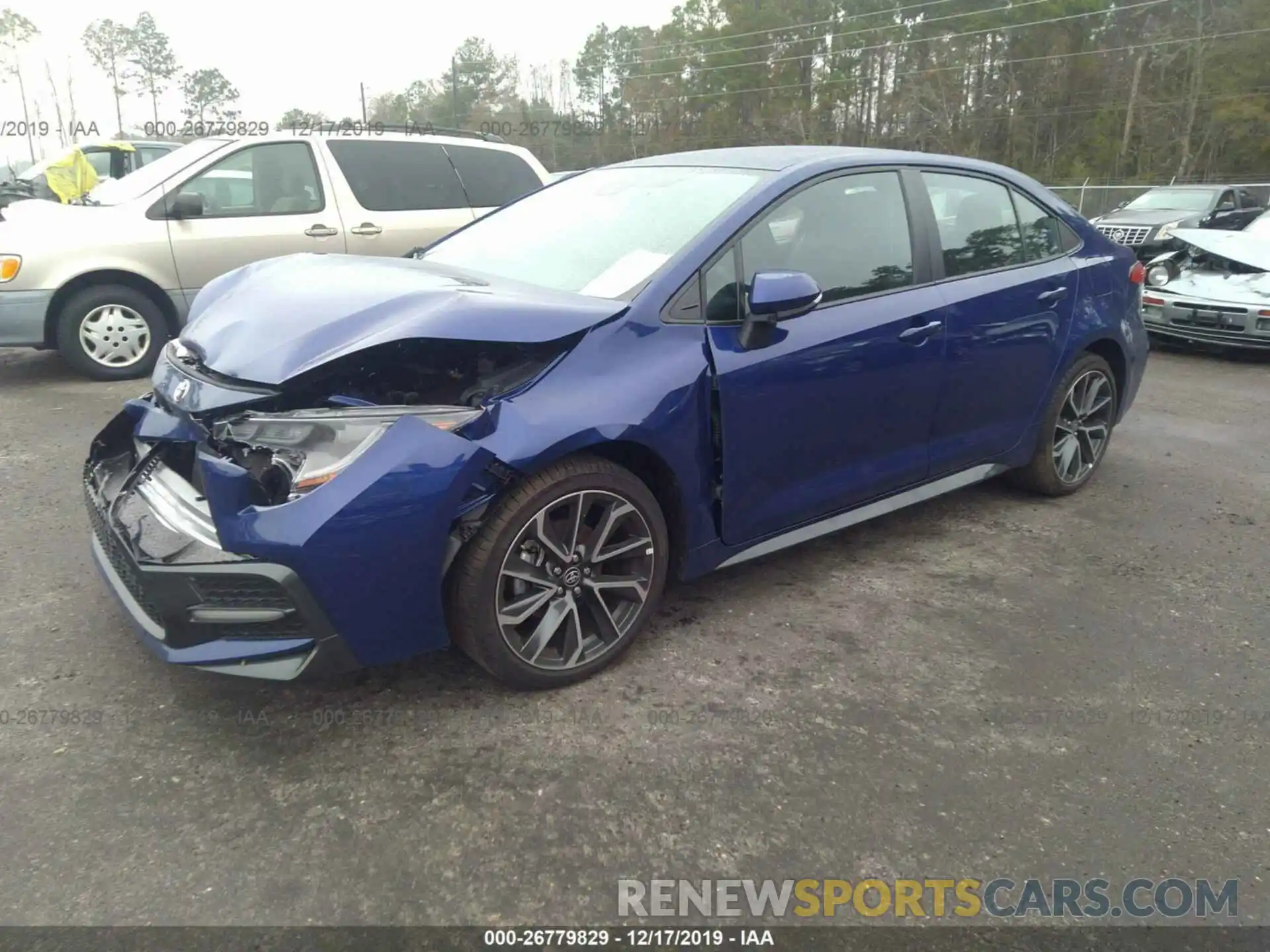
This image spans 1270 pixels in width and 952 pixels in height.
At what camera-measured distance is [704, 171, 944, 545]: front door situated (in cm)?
301

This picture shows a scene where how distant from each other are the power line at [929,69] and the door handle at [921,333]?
46.8m

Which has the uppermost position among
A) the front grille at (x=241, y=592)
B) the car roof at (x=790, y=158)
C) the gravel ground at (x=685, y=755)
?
the car roof at (x=790, y=158)

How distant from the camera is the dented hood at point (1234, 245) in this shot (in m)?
8.25

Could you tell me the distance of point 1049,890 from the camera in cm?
208

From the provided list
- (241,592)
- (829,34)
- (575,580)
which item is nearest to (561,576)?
(575,580)

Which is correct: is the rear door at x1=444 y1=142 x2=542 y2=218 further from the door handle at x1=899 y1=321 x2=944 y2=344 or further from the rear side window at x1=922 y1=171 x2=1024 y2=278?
the door handle at x1=899 y1=321 x2=944 y2=344

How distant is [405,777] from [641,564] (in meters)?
0.95

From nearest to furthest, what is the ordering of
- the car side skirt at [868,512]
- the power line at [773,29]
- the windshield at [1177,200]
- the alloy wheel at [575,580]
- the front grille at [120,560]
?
1. the front grille at [120,560]
2. the alloy wheel at [575,580]
3. the car side skirt at [868,512]
4. the windshield at [1177,200]
5. the power line at [773,29]


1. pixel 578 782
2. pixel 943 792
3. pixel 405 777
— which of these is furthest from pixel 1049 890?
pixel 405 777

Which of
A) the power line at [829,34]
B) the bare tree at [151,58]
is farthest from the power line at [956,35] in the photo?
the bare tree at [151,58]

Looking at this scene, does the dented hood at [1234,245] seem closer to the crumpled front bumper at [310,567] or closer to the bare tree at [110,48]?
the crumpled front bumper at [310,567]

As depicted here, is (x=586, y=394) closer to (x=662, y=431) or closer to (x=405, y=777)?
(x=662, y=431)

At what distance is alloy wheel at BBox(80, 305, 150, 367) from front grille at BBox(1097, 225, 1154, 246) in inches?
484

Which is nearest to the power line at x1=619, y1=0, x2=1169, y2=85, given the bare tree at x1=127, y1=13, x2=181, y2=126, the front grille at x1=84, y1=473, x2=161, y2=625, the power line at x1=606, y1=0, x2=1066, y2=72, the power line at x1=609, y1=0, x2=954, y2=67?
the power line at x1=606, y1=0, x2=1066, y2=72
